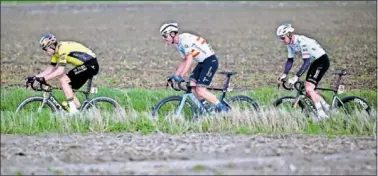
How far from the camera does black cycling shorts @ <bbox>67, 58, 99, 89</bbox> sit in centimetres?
1284

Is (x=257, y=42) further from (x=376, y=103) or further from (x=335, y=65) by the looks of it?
(x=376, y=103)

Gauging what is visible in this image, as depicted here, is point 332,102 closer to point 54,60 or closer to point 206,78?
point 206,78

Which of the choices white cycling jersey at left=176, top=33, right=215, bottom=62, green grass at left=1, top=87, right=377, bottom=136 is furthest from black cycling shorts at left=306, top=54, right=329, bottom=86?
white cycling jersey at left=176, top=33, right=215, bottom=62

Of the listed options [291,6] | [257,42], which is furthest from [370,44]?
[291,6]

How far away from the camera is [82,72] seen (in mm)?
12867

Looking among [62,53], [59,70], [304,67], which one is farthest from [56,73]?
[304,67]

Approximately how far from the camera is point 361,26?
30.7 metres

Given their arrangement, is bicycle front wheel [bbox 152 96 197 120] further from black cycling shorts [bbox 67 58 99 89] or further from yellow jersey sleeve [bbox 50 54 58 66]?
yellow jersey sleeve [bbox 50 54 58 66]

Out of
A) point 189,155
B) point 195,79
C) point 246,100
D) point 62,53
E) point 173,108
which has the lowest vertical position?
point 189,155

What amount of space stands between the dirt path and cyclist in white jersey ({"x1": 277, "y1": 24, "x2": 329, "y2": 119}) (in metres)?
1.92

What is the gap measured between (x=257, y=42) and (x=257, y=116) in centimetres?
1500

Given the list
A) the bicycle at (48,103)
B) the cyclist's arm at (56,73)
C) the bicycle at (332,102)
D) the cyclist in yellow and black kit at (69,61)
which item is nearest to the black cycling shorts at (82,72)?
the cyclist in yellow and black kit at (69,61)

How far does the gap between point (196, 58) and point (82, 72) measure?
83.1 inches

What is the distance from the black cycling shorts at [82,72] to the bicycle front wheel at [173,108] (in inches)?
57.2
